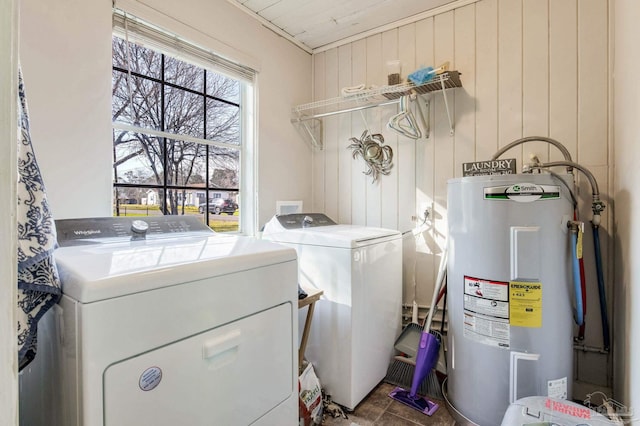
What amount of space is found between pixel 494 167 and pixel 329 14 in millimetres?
1553

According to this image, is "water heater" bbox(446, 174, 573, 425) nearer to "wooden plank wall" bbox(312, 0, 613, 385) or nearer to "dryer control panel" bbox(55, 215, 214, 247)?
"wooden plank wall" bbox(312, 0, 613, 385)

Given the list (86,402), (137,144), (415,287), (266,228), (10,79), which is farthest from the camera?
(415,287)

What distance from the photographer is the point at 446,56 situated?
2.16 meters

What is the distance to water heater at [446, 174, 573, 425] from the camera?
1404 mm

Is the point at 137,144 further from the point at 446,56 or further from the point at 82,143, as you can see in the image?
the point at 446,56

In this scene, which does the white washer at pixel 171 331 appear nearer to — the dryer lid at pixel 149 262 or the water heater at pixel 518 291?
the dryer lid at pixel 149 262

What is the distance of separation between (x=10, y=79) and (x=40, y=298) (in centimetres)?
58

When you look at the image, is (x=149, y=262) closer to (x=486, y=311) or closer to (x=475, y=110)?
(x=486, y=311)

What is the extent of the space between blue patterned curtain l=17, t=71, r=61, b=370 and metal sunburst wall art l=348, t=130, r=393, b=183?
1.98 m

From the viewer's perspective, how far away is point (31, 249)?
26.0 inches

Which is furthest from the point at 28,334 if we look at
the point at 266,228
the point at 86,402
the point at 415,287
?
the point at 415,287

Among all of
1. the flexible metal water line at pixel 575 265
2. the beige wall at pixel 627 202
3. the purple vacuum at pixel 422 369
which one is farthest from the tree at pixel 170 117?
the beige wall at pixel 627 202

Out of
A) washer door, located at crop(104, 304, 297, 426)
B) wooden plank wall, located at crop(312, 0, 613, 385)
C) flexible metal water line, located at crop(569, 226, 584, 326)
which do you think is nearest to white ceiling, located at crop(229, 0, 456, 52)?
wooden plank wall, located at crop(312, 0, 613, 385)

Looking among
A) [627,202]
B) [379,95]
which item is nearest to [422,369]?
[627,202]
